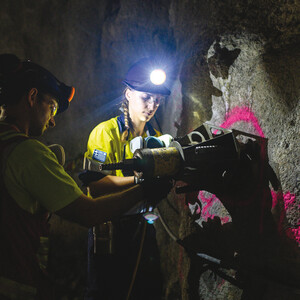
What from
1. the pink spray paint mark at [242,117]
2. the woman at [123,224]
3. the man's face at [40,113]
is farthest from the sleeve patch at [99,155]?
the pink spray paint mark at [242,117]

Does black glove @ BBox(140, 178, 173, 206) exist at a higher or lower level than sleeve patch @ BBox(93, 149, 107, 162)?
lower

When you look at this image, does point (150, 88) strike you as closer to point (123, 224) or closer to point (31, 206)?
point (123, 224)

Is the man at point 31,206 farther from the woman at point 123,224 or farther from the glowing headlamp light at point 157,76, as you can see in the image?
the glowing headlamp light at point 157,76

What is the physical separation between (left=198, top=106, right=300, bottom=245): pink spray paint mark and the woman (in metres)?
0.76

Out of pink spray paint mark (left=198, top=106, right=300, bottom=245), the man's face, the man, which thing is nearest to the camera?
the man

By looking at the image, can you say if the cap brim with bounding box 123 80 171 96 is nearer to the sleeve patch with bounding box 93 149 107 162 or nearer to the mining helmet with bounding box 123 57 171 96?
the mining helmet with bounding box 123 57 171 96

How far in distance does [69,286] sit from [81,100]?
3.97 m

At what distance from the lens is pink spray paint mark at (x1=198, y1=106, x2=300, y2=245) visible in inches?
54.4

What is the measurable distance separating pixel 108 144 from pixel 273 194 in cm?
166

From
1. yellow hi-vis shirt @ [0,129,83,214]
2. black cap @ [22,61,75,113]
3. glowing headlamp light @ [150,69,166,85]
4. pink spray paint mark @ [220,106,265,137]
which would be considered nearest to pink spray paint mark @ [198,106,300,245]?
pink spray paint mark @ [220,106,265,137]

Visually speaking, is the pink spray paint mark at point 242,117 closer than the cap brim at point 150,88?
Yes

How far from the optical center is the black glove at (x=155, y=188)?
149 centimetres

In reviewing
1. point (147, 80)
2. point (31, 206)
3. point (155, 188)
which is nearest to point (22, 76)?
point (31, 206)

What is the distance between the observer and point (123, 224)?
8.84 feet
